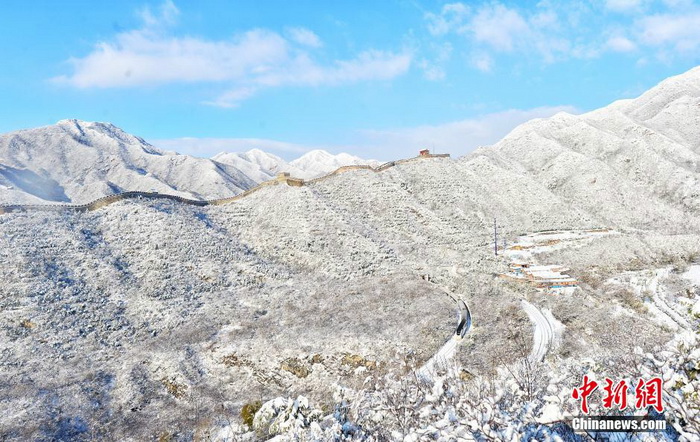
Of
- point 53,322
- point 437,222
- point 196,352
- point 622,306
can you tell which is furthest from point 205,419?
point 437,222

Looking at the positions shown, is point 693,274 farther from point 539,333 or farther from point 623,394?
point 623,394

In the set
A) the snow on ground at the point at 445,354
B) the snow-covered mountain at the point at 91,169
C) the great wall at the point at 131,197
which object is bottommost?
the snow on ground at the point at 445,354

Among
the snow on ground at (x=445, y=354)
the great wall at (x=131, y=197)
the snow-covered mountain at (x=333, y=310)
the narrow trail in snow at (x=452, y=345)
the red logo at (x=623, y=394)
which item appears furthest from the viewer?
the great wall at (x=131, y=197)

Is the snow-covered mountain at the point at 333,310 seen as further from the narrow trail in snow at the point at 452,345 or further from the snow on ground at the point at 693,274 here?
the narrow trail in snow at the point at 452,345

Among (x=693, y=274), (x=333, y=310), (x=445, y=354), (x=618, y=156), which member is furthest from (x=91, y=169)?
(x=693, y=274)

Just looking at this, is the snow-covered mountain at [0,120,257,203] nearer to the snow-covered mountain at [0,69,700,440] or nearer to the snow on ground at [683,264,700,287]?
the snow-covered mountain at [0,69,700,440]

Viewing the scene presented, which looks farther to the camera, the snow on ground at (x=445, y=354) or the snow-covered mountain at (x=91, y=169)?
the snow-covered mountain at (x=91, y=169)

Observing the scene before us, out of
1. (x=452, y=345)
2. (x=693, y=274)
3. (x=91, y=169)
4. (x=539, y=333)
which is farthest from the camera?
(x=91, y=169)

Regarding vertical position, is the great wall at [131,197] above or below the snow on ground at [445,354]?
above

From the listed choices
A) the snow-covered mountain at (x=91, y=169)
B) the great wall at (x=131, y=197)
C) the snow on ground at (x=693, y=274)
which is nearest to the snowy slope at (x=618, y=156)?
the snow on ground at (x=693, y=274)

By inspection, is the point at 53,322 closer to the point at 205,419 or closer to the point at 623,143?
the point at 205,419
